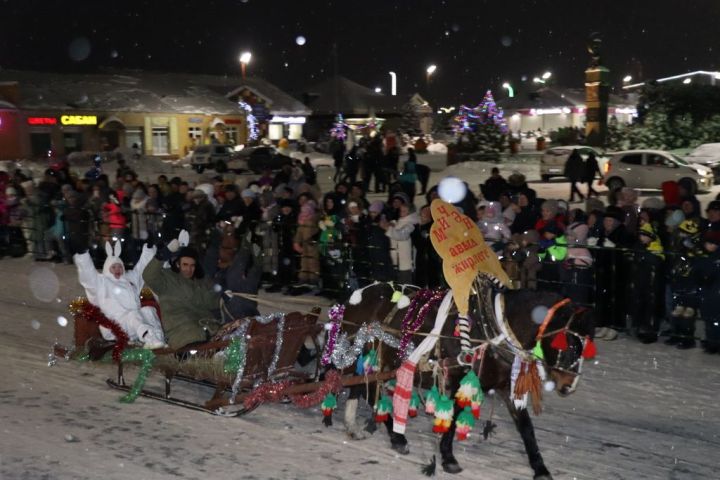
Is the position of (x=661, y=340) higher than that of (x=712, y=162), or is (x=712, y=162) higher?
(x=712, y=162)

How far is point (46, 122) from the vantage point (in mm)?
49531

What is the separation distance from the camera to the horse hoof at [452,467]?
619cm

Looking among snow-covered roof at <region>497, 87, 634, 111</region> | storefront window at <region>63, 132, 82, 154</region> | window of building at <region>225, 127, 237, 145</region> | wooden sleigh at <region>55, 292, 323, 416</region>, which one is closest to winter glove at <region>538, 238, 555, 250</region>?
wooden sleigh at <region>55, 292, 323, 416</region>

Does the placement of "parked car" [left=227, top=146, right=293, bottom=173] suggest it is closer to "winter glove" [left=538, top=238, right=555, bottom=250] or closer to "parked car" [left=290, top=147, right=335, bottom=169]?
"parked car" [left=290, top=147, right=335, bottom=169]

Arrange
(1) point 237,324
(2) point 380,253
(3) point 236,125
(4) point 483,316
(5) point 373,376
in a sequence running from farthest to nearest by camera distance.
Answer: (3) point 236,125, (2) point 380,253, (1) point 237,324, (5) point 373,376, (4) point 483,316

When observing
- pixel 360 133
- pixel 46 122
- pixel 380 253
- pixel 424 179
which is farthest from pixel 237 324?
pixel 360 133

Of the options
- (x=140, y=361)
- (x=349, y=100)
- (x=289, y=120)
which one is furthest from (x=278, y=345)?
(x=349, y=100)

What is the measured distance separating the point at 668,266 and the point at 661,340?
96 cm

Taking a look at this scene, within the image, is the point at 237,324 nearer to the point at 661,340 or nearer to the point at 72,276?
the point at 661,340

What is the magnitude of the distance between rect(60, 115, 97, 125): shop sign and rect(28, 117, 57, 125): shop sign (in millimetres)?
476

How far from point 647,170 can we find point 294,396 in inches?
877

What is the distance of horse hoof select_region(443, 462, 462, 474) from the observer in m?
6.19

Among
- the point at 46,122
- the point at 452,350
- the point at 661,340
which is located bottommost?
A: the point at 661,340

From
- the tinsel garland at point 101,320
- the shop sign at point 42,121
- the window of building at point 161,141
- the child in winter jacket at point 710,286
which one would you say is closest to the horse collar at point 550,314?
the tinsel garland at point 101,320
